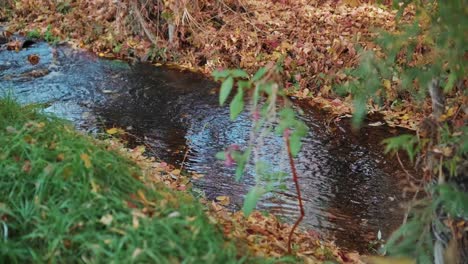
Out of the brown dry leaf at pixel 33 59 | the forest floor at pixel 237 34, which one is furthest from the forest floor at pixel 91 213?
the brown dry leaf at pixel 33 59

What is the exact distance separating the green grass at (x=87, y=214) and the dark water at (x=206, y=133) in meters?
2.26

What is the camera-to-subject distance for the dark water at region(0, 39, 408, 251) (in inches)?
203

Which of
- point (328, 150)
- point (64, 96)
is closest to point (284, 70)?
point (328, 150)

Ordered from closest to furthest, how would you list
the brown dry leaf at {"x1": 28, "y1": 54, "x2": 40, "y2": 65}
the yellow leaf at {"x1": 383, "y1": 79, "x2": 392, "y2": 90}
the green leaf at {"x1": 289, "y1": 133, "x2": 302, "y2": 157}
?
the green leaf at {"x1": 289, "y1": 133, "x2": 302, "y2": 157} < the yellow leaf at {"x1": 383, "y1": 79, "x2": 392, "y2": 90} < the brown dry leaf at {"x1": 28, "y1": 54, "x2": 40, "y2": 65}

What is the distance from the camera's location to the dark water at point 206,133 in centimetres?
516

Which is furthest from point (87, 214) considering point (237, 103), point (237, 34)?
point (237, 34)

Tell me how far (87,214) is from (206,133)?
426 centimetres

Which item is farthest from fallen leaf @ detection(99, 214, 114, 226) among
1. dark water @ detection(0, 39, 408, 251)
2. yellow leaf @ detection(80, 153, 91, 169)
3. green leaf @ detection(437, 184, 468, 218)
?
dark water @ detection(0, 39, 408, 251)

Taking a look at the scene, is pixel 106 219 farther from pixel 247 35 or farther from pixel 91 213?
pixel 247 35

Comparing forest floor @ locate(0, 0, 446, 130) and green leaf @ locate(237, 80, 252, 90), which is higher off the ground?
green leaf @ locate(237, 80, 252, 90)

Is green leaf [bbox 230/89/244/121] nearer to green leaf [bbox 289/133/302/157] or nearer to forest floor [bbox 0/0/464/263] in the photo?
green leaf [bbox 289/133/302/157]

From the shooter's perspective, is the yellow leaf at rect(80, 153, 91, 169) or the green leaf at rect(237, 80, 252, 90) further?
the yellow leaf at rect(80, 153, 91, 169)

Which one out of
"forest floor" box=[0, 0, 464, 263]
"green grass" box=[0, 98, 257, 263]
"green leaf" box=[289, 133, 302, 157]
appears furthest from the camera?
"forest floor" box=[0, 0, 464, 263]

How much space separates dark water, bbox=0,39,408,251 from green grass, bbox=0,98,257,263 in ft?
7.43
